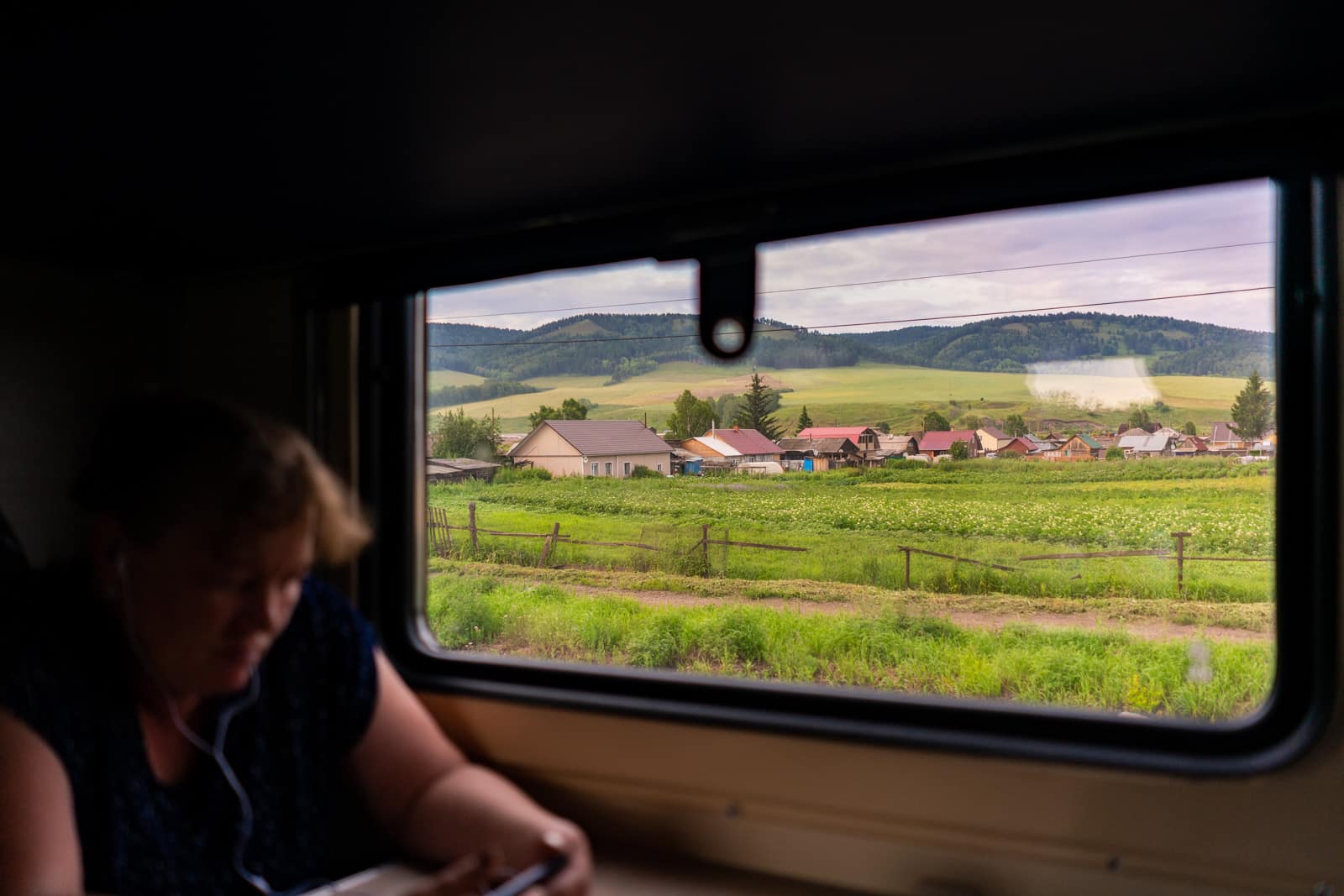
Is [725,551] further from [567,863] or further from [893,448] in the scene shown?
[567,863]

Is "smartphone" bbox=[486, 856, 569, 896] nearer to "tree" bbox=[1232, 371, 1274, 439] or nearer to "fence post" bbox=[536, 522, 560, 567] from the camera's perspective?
"fence post" bbox=[536, 522, 560, 567]

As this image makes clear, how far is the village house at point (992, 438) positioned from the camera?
1.60 metres

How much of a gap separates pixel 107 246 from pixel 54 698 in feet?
3.67

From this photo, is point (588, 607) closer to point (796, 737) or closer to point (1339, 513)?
point (796, 737)

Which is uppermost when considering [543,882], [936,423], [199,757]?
[936,423]

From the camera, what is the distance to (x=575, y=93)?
1184mm

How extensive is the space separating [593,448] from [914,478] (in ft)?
2.21

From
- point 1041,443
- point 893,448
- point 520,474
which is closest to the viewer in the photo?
point 1041,443

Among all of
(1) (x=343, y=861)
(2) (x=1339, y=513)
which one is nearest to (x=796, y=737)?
(2) (x=1339, y=513)

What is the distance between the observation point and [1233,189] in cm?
139

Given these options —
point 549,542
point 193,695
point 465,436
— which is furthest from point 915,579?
point 193,695

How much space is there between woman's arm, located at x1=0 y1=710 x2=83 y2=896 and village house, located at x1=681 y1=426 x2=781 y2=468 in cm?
114

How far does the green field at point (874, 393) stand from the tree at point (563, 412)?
15mm

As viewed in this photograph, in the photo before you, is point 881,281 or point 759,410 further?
point 759,410
